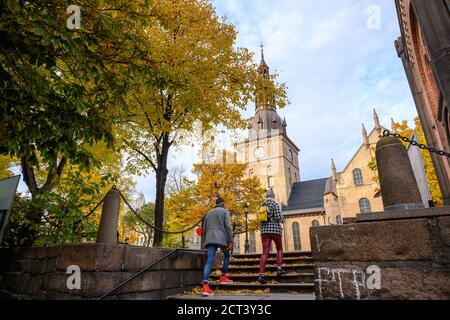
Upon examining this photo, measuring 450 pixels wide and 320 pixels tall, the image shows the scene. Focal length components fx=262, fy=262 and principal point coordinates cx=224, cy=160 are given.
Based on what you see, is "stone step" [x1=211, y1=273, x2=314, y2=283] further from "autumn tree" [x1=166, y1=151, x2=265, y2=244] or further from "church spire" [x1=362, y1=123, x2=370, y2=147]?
"church spire" [x1=362, y1=123, x2=370, y2=147]

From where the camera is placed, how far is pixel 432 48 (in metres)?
4.95

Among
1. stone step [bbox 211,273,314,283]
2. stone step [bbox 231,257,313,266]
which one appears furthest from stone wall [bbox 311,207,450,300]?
stone step [bbox 231,257,313,266]

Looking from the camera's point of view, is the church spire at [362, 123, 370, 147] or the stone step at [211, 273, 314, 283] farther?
the church spire at [362, 123, 370, 147]

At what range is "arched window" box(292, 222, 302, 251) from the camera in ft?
115

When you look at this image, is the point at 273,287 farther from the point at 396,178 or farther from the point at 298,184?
the point at 298,184

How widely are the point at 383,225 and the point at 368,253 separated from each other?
29cm

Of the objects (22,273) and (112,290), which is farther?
(22,273)

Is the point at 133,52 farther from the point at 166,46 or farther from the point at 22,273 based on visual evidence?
the point at 22,273

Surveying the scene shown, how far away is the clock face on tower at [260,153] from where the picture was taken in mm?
45125

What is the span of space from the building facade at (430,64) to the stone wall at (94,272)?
6055 mm

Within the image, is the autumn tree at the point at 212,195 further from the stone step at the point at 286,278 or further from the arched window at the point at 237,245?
the stone step at the point at 286,278

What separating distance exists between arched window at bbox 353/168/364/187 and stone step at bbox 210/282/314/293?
3217 centimetres

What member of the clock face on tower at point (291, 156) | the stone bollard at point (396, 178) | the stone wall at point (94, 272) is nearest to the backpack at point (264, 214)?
the stone wall at point (94, 272)
